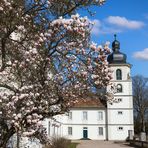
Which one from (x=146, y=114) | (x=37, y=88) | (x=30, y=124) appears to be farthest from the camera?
(x=146, y=114)

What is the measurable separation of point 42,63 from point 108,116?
2314 inches

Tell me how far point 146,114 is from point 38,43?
70.7 meters

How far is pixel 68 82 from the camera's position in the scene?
1105 centimetres

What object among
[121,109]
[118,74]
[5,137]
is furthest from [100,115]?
[5,137]

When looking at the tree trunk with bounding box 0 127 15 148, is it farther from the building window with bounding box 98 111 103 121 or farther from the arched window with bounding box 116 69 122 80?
the arched window with bounding box 116 69 122 80

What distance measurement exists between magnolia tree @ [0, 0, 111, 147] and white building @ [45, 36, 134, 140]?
5715 centimetres

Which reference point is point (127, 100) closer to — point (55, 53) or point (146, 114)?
point (146, 114)

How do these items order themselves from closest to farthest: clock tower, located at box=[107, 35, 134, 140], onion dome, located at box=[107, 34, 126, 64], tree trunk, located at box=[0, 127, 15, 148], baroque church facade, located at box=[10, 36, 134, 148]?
tree trunk, located at box=[0, 127, 15, 148] → clock tower, located at box=[107, 35, 134, 140] → baroque church facade, located at box=[10, 36, 134, 148] → onion dome, located at box=[107, 34, 126, 64]

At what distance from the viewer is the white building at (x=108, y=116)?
68000 mm

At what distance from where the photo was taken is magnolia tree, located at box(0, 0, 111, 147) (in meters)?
10.1

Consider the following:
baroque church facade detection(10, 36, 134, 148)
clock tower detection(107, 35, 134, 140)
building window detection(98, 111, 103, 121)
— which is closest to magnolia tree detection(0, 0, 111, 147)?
clock tower detection(107, 35, 134, 140)

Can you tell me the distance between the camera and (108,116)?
68.6 m

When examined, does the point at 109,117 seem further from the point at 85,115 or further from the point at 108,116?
the point at 85,115

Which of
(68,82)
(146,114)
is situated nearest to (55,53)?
(68,82)
